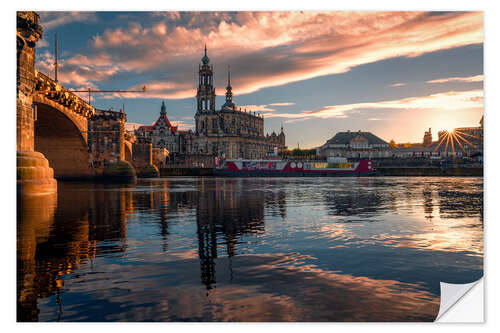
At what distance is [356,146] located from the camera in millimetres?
142875

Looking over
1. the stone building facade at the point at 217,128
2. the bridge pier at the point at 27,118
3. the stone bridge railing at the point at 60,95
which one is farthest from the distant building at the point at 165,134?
the bridge pier at the point at 27,118

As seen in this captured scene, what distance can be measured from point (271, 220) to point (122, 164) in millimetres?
37966

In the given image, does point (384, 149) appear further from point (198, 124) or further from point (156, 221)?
point (156, 221)

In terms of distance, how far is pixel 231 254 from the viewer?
280 inches

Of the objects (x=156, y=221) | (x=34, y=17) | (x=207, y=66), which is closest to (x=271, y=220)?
(x=156, y=221)

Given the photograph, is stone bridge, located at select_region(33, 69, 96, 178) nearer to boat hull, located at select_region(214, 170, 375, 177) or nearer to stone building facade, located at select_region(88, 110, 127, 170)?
stone building facade, located at select_region(88, 110, 127, 170)

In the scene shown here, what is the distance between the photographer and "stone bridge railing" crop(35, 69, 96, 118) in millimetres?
23925

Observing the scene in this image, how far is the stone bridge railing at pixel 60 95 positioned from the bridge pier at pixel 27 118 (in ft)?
4.65

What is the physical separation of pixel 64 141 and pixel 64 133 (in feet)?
5.67

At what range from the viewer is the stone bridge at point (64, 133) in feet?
102

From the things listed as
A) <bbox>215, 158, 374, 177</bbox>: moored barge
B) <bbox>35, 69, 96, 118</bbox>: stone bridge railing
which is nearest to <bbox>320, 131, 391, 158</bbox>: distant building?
<bbox>215, 158, 374, 177</bbox>: moored barge

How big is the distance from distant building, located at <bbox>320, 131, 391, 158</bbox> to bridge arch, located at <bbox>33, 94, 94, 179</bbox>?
110 meters

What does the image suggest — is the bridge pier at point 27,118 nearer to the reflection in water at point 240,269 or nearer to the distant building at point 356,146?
the reflection in water at point 240,269
